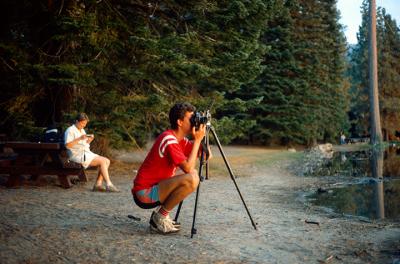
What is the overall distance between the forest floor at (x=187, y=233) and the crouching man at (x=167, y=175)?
1.33 ft

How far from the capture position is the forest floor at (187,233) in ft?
13.5

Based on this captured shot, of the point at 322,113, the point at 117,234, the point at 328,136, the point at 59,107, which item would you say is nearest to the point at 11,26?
the point at 59,107

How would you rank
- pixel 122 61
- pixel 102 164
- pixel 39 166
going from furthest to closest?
1. pixel 122 61
2. pixel 39 166
3. pixel 102 164

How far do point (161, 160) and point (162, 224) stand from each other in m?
0.78

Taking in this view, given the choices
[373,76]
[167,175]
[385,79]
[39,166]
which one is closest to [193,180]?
[167,175]

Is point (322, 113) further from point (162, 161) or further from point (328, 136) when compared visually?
point (162, 161)

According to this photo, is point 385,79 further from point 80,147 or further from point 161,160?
point 161,160

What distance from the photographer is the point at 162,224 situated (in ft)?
16.0

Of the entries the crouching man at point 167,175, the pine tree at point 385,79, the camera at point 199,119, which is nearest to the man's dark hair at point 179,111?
the crouching man at point 167,175

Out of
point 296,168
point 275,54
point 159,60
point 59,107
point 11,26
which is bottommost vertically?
point 296,168

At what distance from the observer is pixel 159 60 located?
10523 millimetres

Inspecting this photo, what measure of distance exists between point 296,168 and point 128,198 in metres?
8.46

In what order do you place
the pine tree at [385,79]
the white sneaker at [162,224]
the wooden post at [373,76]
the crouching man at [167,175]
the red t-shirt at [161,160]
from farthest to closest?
1. the pine tree at [385,79]
2. the wooden post at [373,76]
3. the white sneaker at [162,224]
4. the crouching man at [167,175]
5. the red t-shirt at [161,160]

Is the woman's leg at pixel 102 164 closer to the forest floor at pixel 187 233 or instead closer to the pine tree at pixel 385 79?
the forest floor at pixel 187 233
